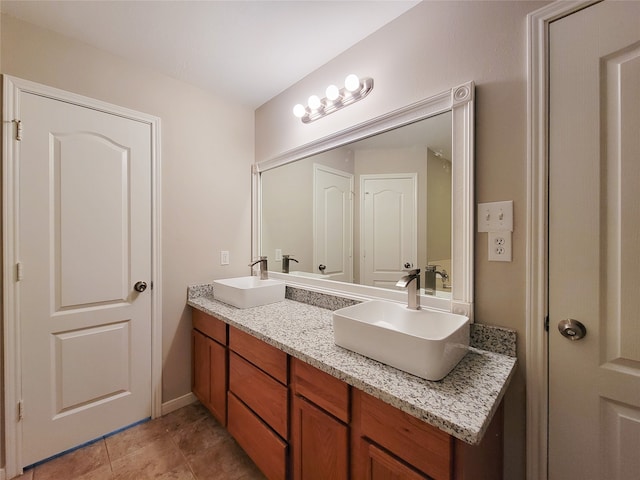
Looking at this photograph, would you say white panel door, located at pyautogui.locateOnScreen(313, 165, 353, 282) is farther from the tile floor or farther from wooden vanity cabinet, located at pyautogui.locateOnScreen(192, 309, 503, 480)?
the tile floor

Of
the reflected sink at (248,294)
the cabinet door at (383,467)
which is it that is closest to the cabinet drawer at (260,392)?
Answer: the reflected sink at (248,294)

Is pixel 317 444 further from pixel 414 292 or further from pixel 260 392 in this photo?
pixel 414 292

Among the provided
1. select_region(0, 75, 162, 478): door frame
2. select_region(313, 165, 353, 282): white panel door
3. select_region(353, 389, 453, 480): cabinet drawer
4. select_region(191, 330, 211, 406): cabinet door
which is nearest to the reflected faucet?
select_region(313, 165, 353, 282): white panel door

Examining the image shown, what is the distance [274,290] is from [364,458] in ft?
3.84

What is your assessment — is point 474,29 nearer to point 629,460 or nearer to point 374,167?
point 374,167

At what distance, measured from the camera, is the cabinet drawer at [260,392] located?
3.97 feet

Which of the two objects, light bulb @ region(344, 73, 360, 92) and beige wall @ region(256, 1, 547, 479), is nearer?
beige wall @ region(256, 1, 547, 479)

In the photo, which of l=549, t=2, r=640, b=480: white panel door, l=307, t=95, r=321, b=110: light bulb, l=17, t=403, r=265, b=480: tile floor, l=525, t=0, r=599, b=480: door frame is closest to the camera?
l=549, t=2, r=640, b=480: white panel door

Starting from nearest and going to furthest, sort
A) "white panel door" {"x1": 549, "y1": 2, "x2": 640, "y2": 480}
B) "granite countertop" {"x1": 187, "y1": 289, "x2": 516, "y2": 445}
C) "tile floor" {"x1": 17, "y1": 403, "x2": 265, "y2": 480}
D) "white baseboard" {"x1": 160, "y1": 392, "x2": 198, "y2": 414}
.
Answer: "granite countertop" {"x1": 187, "y1": 289, "x2": 516, "y2": 445}
"white panel door" {"x1": 549, "y1": 2, "x2": 640, "y2": 480}
"tile floor" {"x1": 17, "y1": 403, "x2": 265, "y2": 480}
"white baseboard" {"x1": 160, "y1": 392, "x2": 198, "y2": 414}

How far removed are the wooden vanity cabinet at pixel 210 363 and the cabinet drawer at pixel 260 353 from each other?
145 millimetres

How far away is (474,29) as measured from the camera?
3.66 feet

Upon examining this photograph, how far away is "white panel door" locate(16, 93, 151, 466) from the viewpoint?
56.1 inches

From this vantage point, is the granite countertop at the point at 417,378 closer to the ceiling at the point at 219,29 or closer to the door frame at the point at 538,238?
the door frame at the point at 538,238

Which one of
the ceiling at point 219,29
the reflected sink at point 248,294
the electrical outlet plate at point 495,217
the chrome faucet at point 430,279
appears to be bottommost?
the reflected sink at point 248,294
